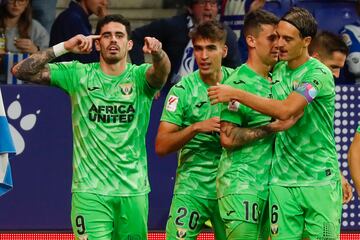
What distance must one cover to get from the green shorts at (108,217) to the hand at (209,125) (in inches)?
31.4

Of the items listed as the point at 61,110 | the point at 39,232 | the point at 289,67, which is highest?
the point at 289,67

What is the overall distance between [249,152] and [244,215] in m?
0.48

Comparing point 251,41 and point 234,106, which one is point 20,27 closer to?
point 251,41

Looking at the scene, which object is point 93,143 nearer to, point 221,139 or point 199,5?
point 221,139

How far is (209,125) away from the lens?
10.5m

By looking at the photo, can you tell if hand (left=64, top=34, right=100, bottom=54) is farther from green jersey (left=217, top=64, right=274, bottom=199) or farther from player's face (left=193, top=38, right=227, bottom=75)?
green jersey (left=217, top=64, right=274, bottom=199)

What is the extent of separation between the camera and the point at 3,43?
49.3ft

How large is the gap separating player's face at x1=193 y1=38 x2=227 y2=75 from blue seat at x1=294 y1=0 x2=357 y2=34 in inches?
190

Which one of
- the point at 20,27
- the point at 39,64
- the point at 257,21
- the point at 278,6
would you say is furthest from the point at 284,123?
the point at 20,27

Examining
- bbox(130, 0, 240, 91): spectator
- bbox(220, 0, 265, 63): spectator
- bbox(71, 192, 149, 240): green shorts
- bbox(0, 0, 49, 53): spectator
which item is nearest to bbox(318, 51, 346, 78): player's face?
bbox(71, 192, 149, 240): green shorts

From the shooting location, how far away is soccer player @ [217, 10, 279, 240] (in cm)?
1030

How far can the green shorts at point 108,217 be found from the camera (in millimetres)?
10648

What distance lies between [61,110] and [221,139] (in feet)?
14.1

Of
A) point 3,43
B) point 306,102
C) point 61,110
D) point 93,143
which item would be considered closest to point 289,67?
point 306,102
